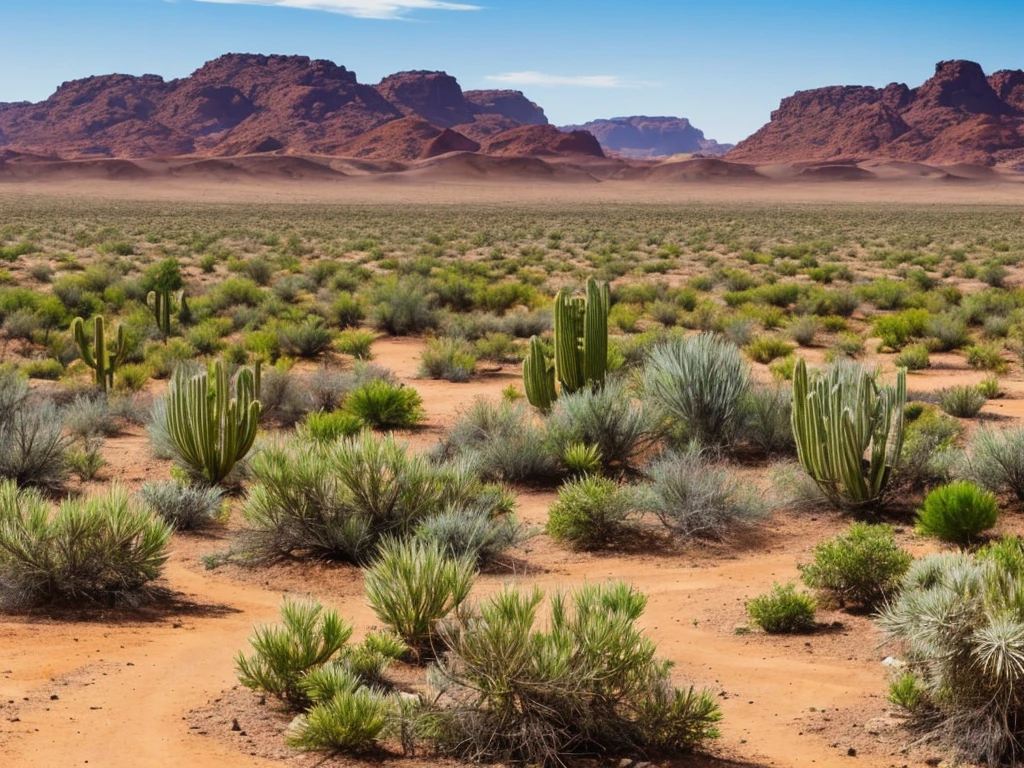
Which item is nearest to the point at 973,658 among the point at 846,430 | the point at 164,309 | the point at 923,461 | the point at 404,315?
the point at 846,430

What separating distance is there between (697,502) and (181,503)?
155 inches

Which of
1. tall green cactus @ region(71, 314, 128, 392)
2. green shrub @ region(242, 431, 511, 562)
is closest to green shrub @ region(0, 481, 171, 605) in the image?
green shrub @ region(242, 431, 511, 562)

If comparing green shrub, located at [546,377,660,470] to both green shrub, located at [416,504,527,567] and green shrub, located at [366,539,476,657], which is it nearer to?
green shrub, located at [416,504,527,567]

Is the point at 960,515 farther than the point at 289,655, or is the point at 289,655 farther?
the point at 960,515

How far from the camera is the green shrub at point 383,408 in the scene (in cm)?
1235

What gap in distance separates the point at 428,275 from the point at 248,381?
63.0ft

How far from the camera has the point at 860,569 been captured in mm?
6867

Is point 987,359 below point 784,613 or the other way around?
the other way around

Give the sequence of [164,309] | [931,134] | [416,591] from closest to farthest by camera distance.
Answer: [416,591] → [164,309] → [931,134]

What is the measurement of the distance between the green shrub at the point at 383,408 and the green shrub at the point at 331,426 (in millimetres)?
→ 719

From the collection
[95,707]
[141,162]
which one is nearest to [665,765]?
[95,707]

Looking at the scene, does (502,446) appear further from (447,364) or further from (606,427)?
(447,364)

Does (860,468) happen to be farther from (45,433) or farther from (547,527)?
(45,433)

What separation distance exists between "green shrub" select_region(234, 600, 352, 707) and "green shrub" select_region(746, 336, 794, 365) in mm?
Answer: 12818
